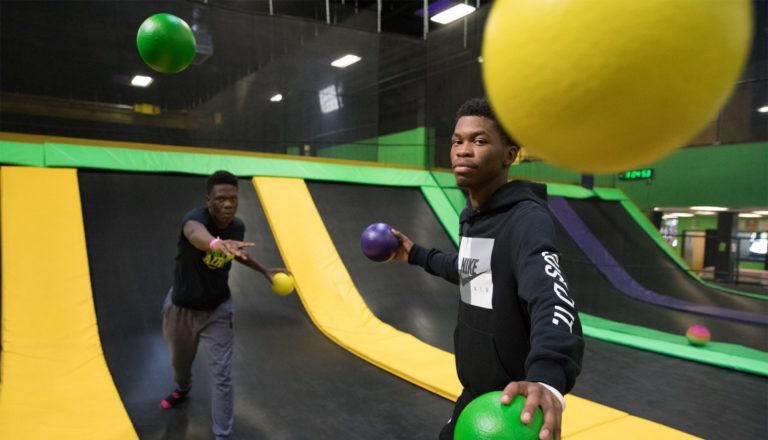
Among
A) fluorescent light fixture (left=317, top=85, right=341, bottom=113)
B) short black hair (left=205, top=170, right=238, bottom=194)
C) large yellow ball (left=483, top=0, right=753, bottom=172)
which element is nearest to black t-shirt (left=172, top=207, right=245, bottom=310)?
short black hair (left=205, top=170, right=238, bottom=194)

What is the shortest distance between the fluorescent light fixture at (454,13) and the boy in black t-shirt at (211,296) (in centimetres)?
604

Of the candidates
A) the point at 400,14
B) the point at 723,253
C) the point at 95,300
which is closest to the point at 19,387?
the point at 95,300

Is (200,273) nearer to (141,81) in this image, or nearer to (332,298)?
(332,298)

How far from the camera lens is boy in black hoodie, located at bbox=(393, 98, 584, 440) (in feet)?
3.32

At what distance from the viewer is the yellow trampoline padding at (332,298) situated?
3.49m

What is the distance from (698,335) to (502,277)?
12.5ft

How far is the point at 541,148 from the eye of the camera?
88cm

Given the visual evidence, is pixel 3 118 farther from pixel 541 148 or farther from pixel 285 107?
pixel 541 148

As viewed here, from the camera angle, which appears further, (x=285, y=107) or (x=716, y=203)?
(x=285, y=107)

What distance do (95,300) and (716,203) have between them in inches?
237

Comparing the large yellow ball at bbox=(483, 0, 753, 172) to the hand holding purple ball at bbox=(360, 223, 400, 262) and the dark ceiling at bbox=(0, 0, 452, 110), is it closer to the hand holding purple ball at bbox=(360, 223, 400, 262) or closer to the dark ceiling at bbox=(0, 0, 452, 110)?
the hand holding purple ball at bbox=(360, 223, 400, 262)

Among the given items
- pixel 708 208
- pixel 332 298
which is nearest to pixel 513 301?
pixel 332 298

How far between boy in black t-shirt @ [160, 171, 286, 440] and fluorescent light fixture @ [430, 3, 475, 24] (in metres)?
6.04

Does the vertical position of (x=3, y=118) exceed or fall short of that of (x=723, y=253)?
it exceeds it
